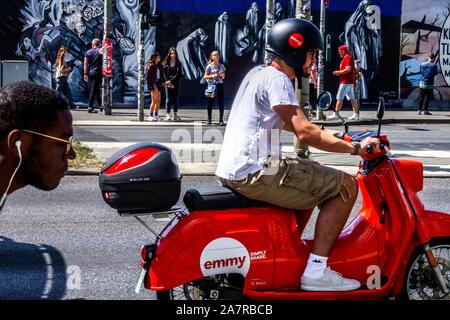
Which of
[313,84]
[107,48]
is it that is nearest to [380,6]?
[313,84]

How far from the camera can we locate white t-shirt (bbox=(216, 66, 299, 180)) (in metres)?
4.04

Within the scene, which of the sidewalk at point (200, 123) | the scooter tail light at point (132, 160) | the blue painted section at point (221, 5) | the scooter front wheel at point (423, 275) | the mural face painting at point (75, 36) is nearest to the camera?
the scooter tail light at point (132, 160)

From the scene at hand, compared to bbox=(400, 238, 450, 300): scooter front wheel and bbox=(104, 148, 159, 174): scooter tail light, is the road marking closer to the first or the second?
bbox=(400, 238, 450, 300): scooter front wheel

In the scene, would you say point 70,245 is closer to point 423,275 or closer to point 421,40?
point 423,275

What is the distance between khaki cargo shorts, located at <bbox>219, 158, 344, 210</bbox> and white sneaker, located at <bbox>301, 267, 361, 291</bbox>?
403 mm

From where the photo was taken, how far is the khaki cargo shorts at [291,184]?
4.05m

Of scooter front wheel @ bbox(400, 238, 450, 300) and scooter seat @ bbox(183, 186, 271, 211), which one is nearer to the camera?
scooter seat @ bbox(183, 186, 271, 211)

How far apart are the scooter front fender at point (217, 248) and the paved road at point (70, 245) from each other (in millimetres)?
1064

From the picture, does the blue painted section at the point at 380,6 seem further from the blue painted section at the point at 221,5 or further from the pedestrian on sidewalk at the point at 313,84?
the pedestrian on sidewalk at the point at 313,84

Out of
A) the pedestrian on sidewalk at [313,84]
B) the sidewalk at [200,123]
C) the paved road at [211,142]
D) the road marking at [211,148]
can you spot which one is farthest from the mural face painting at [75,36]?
the road marking at [211,148]

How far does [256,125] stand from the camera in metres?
4.09

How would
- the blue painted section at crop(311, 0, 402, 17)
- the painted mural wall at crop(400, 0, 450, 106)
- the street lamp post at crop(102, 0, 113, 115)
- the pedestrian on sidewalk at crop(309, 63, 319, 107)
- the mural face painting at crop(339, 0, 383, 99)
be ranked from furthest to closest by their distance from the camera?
1. the painted mural wall at crop(400, 0, 450, 106)
2. the mural face painting at crop(339, 0, 383, 99)
3. the blue painted section at crop(311, 0, 402, 17)
4. the pedestrian on sidewalk at crop(309, 63, 319, 107)
5. the street lamp post at crop(102, 0, 113, 115)

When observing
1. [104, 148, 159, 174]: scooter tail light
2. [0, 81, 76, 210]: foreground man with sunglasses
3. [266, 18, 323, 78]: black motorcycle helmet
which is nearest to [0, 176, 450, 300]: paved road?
[104, 148, 159, 174]: scooter tail light

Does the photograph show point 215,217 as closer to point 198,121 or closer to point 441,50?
point 198,121
